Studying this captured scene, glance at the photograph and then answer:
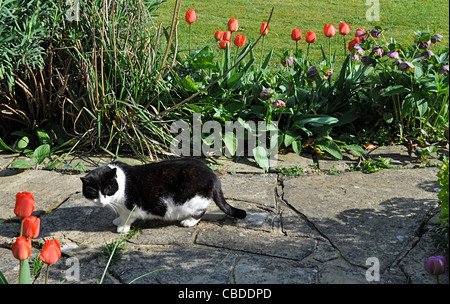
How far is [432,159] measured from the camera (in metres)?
4.49

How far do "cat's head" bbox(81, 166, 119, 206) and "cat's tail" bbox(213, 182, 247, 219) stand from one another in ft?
2.02

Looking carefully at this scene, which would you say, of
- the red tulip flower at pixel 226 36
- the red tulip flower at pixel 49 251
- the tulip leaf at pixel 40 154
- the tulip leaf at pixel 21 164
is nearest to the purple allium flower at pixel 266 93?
the red tulip flower at pixel 226 36

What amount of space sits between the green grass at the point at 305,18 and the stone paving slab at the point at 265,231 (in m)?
3.50

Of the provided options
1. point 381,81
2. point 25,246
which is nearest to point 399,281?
point 25,246

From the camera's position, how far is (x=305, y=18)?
8.62 m

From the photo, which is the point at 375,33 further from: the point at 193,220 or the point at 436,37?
the point at 193,220

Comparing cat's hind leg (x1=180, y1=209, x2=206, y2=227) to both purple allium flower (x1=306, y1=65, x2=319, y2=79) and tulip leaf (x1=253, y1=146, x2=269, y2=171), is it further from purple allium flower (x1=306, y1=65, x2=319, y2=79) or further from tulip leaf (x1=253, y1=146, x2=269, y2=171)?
purple allium flower (x1=306, y1=65, x2=319, y2=79)

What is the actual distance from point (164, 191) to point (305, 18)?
19.2 ft

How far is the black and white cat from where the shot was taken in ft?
11.4

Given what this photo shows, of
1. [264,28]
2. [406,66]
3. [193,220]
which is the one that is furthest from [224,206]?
[406,66]

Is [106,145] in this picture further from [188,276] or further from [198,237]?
[188,276]

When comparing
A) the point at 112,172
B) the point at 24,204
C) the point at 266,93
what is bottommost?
the point at 112,172

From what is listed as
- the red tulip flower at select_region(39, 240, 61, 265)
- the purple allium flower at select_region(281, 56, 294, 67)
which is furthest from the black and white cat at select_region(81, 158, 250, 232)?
the purple allium flower at select_region(281, 56, 294, 67)

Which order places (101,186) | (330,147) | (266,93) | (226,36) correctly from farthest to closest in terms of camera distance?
(226,36)
(330,147)
(266,93)
(101,186)
